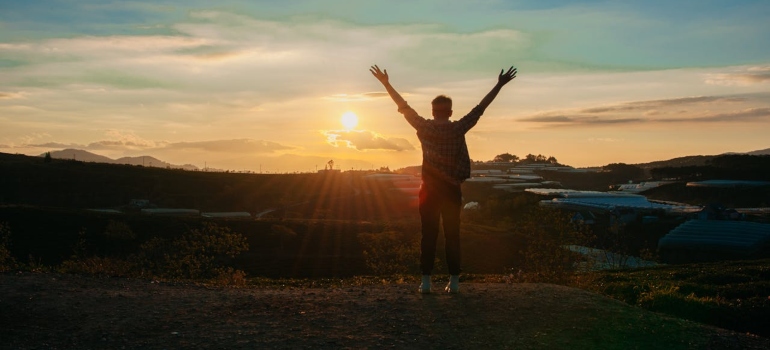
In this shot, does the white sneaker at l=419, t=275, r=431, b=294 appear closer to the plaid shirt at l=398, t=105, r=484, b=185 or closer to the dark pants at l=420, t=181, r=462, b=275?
the dark pants at l=420, t=181, r=462, b=275

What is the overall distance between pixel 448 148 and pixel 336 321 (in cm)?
271

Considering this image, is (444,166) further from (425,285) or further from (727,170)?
(727,170)

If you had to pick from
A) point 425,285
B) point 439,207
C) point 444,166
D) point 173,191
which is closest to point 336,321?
point 425,285

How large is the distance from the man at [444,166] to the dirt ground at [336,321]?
2.57 ft

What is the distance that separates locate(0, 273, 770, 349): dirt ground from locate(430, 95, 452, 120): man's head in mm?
2266

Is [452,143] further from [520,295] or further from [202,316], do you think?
[202,316]

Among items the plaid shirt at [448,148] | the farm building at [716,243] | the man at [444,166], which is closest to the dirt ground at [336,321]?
the man at [444,166]

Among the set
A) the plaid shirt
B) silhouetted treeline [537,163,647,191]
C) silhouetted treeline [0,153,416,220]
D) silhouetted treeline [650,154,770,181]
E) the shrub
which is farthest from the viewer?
silhouetted treeline [537,163,647,191]

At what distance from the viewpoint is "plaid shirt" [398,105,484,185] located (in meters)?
8.99

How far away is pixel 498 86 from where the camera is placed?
9.20 metres

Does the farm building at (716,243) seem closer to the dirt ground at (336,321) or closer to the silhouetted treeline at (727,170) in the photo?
the dirt ground at (336,321)

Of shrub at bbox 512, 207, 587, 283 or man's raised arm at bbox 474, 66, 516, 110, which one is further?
shrub at bbox 512, 207, 587, 283

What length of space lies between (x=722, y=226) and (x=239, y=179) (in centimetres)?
5761

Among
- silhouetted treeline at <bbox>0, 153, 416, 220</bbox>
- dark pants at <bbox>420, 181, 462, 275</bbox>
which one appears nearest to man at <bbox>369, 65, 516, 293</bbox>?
dark pants at <bbox>420, 181, 462, 275</bbox>
